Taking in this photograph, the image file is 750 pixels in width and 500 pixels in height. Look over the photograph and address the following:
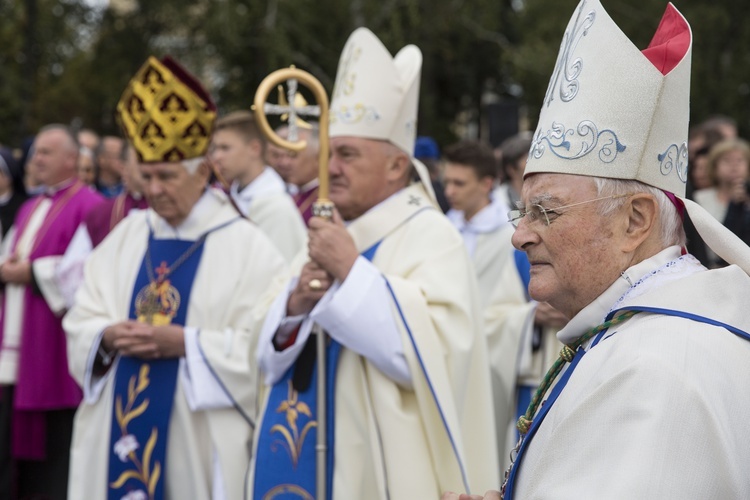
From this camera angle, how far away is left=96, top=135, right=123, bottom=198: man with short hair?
11.5 m

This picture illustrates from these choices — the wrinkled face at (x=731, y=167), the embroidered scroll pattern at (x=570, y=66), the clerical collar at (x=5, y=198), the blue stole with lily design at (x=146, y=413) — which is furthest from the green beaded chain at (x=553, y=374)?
the clerical collar at (x=5, y=198)

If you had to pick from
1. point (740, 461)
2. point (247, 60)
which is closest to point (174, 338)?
point (740, 461)

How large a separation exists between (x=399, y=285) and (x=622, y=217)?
6.40 ft

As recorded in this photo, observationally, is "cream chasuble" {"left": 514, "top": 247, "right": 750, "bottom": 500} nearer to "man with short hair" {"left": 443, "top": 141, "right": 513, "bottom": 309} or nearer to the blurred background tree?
"man with short hair" {"left": 443, "top": 141, "right": 513, "bottom": 309}

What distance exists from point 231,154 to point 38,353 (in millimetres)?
1950

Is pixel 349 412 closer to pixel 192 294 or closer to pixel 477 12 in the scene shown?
pixel 192 294

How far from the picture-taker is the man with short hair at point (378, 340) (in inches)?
172

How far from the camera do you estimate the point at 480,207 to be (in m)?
7.18

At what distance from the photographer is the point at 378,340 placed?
14.2 feet

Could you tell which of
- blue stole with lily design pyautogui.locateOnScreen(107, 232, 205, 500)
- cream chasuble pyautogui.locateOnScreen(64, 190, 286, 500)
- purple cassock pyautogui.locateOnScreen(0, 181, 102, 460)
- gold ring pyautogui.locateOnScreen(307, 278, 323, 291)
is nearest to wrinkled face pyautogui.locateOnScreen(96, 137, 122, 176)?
purple cassock pyautogui.locateOnScreen(0, 181, 102, 460)

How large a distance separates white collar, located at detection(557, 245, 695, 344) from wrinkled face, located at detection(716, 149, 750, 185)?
12.7 feet

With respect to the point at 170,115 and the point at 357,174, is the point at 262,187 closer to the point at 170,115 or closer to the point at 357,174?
the point at 170,115

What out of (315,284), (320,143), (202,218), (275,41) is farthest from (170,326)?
(275,41)

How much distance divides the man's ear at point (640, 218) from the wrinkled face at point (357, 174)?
92.0 inches
